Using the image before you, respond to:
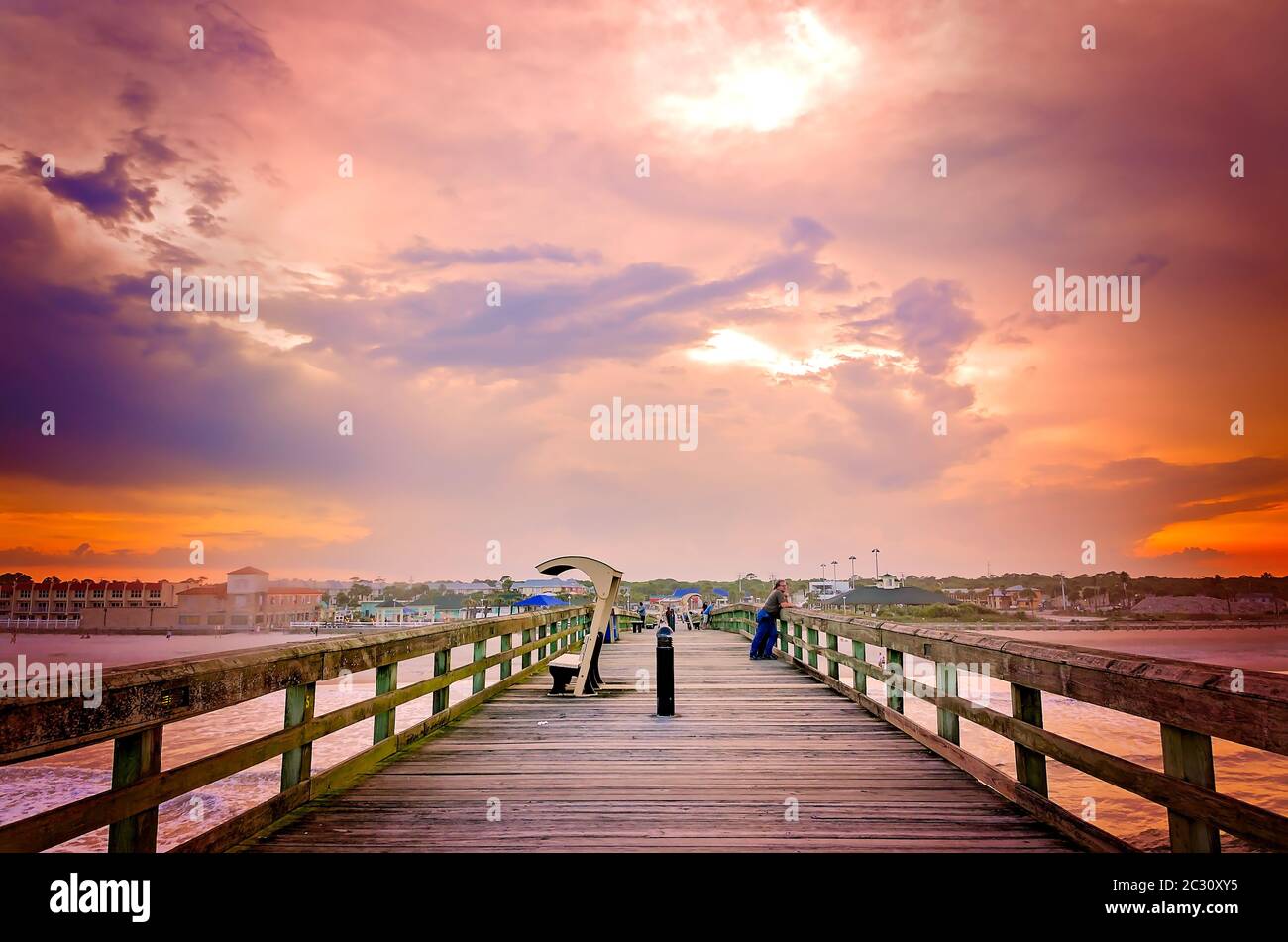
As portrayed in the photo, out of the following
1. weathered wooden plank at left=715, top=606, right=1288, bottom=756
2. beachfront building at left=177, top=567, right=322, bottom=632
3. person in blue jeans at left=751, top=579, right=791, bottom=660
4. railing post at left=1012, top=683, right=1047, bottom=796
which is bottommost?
beachfront building at left=177, top=567, right=322, bottom=632

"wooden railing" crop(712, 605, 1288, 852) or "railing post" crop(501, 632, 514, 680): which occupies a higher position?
"wooden railing" crop(712, 605, 1288, 852)

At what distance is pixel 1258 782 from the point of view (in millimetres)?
26781

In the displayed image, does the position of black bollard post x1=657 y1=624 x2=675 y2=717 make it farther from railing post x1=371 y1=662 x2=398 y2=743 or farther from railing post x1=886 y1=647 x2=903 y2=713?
railing post x1=371 y1=662 x2=398 y2=743

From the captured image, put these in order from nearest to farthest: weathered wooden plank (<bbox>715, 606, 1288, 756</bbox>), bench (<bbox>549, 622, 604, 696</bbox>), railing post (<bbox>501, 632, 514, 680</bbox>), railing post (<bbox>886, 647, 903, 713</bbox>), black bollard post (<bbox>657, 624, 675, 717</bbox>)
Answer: weathered wooden plank (<bbox>715, 606, 1288, 756</bbox>) → railing post (<bbox>886, 647, 903, 713</bbox>) → black bollard post (<bbox>657, 624, 675, 717</bbox>) → bench (<bbox>549, 622, 604, 696</bbox>) → railing post (<bbox>501, 632, 514, 680</bbox>)

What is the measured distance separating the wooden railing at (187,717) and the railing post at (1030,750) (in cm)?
432

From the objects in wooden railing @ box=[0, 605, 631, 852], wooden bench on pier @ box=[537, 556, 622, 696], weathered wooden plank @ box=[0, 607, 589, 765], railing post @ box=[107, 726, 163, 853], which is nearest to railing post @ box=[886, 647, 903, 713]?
wooden bench on pier @ box=[537, 556, 622, 696]

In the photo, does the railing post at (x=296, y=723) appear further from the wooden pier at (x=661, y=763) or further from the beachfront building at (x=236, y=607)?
the beachfront building at (x=236, y=607)

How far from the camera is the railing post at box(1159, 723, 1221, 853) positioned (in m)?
3.02

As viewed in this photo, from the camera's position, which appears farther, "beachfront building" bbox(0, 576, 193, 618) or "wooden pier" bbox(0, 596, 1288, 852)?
"beachfront building" bbox(0, 576, 193, 618)

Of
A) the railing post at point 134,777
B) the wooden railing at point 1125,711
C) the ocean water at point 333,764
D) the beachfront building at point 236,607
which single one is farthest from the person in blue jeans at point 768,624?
the beachfront building at point 236,607

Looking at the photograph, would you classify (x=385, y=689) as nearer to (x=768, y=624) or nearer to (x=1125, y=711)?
(x=1125, y=711)

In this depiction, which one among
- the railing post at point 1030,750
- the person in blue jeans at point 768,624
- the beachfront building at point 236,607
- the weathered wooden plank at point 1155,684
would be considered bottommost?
the beachfront building at point 236,607

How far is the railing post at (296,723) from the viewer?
Answer: 4566 mm

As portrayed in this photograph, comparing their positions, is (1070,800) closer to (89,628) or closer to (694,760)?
(694,760)
